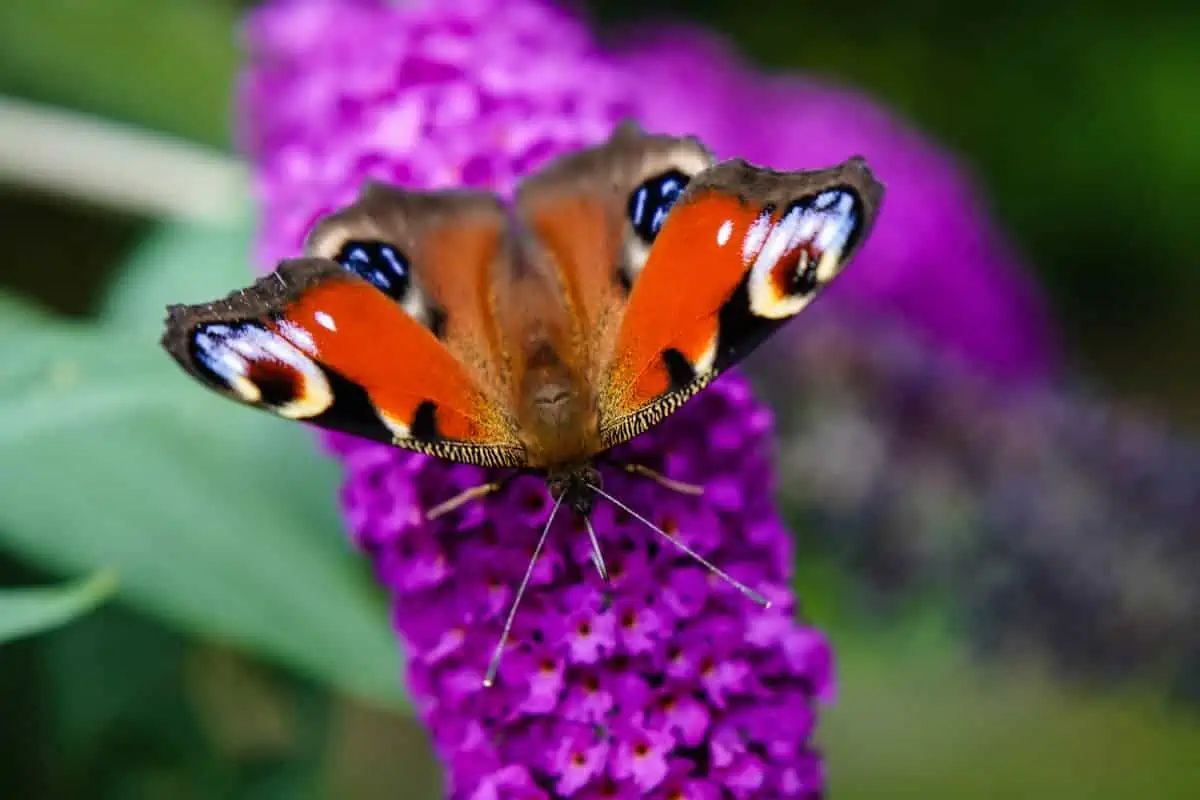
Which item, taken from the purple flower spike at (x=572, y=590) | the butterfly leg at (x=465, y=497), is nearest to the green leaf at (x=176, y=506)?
the purple flower spike at (x=572, y=590)

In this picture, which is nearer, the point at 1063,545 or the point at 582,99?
the point at 582,99

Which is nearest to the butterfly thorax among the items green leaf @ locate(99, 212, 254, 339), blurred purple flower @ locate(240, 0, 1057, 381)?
blurred purple flower @ locate(240, 0, 1057, 381)

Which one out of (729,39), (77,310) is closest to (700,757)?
(77,310)

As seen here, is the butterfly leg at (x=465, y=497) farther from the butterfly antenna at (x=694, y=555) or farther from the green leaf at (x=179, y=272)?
the green leaf at (x=179, y=272)

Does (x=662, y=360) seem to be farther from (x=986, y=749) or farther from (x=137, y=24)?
(x=137, y=24)

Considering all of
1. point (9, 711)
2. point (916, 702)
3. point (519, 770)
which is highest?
point (916, 702)

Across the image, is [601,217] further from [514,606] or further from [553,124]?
[514,606]

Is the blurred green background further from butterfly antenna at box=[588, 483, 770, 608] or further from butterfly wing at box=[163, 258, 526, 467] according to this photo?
butterfly antenna at box=[588, 483, 770, 608]
